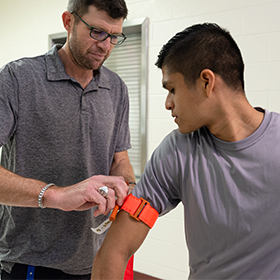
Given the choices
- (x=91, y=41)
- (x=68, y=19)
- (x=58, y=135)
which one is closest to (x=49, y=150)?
(x=58, y=135)

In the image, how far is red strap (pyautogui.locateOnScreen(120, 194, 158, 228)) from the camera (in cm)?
103

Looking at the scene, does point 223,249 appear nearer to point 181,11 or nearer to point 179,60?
point 179,60

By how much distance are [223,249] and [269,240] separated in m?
0.14

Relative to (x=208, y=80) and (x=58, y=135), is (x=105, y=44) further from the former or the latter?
(x=208, y=80)

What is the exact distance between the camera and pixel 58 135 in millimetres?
1392

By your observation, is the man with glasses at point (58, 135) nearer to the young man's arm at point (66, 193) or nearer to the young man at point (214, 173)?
the young man's arm at point (66, 193)

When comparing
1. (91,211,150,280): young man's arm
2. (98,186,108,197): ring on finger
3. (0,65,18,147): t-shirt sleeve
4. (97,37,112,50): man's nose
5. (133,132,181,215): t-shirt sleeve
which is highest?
(97,37,112,50): man's nose

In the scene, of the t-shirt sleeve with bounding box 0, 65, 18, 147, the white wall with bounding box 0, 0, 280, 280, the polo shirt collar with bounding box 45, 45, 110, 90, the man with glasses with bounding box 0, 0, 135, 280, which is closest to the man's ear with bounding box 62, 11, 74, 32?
the man with glasses with bounding box 0, 0, 135, 280

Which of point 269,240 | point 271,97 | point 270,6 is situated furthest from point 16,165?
point 270,6

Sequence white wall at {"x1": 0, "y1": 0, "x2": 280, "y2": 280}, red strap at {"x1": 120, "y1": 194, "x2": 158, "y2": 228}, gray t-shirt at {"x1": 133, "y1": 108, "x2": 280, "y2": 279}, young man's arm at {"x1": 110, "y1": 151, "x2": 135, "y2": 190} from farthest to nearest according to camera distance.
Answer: white wall at {"x1": 0, "y1": 0, "x2": 280, "y2": 280} < young man's arm at {"x1": 110, "y1": 151, "x2": 135, "y2": 190} < red strap at {"x1": 120, "y1": 194, "x2": 158, "y2": 228} < gray t-shirt at {"x1": 133, "y1": 108, "x2": 280, "y2": 279}

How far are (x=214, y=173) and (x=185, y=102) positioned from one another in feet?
0.83

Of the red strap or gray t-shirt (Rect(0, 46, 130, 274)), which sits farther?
gray t-shirt (Rect(0, 46, 130, 274))

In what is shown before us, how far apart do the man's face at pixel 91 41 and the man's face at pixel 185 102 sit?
0.47 m

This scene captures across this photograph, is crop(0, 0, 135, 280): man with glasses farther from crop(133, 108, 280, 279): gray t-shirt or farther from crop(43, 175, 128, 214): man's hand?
crop(133, 108, 280, 279): gray t-shirt
